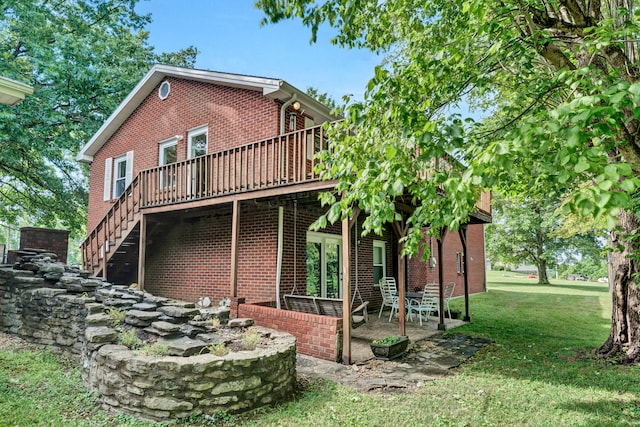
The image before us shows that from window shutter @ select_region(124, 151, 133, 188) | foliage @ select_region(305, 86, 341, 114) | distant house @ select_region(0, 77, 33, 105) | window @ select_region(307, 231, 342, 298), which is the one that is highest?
foliage @ select_region(305, 86, 341, 114)

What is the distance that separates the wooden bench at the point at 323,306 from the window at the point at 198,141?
18.4 feet

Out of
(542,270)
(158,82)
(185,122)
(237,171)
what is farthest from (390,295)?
(542,270)

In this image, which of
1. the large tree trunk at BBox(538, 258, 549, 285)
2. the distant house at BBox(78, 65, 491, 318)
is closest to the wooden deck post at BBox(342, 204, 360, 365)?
the distant house at BBox(78, 65, 491, 318)

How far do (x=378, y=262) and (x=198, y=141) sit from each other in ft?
23.1

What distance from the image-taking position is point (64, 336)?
21.1 feet

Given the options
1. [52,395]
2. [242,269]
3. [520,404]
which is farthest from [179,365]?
[242,269]

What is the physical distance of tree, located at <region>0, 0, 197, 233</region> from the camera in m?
13.9

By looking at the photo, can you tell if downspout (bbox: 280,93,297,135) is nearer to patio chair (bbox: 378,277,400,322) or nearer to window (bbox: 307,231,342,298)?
window (bbox: 307,231,342,298)

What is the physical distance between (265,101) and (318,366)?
633 centimetres

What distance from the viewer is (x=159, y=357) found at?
430 centimetres

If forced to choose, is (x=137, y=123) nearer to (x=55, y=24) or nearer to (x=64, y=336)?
(x=55, y=24)

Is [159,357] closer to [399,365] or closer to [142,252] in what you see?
[399,365]

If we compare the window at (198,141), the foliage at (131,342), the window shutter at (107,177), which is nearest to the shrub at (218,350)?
the foliage at (131,342)

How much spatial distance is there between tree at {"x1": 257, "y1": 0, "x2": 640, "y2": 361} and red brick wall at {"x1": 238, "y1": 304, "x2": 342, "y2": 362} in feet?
8.75
